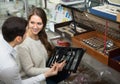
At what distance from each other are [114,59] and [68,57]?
40 centimetres

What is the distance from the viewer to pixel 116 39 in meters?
2.19

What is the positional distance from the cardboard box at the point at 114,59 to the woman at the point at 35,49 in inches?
15.4

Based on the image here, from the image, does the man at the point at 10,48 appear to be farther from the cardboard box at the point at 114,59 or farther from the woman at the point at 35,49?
the cardboard box at the point at 114,59

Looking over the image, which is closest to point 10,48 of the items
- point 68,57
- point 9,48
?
point 9,48

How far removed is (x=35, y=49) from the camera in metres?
1.71

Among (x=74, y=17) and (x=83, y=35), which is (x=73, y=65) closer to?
(x=83, y=35)

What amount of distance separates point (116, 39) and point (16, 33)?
4.15 ft

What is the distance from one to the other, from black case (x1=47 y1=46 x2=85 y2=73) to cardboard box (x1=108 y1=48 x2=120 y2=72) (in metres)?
0.24

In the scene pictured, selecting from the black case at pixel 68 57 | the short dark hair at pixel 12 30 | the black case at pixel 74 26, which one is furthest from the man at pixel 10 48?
the black case at pixel 74 26

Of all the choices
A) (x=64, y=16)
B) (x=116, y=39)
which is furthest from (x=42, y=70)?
(x=64, y=16)

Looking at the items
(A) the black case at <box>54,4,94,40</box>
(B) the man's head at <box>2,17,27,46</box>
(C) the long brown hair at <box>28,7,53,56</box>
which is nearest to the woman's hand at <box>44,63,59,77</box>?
(C) the long brown hair at <box>28,7,53,56</box>

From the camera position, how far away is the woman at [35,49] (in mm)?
1627

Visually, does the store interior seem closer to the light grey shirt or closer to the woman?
the woman

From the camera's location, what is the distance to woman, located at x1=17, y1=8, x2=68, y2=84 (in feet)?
5.34
